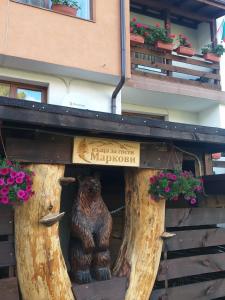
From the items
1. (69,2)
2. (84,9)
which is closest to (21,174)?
(69,2)

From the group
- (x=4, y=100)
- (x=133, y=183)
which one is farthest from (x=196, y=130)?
(x=4, y=100)

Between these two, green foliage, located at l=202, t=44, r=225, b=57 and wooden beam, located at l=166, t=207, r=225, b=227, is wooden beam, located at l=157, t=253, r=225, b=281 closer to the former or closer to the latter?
wooden beam, located at l=166, t=207, r=225, b=227

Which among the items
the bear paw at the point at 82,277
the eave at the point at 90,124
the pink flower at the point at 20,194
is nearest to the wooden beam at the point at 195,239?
the bear paw at the point at 82,277

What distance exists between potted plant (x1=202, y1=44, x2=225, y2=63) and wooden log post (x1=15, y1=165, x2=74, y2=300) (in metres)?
7.95

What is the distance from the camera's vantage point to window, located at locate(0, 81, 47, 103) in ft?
23.1

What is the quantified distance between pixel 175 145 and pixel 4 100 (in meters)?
2.31

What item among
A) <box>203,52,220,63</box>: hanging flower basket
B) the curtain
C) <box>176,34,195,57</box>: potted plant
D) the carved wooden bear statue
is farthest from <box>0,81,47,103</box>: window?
<box>203,52,220,63</box>: hanging flower basket

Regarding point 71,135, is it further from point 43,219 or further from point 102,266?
point 102,266

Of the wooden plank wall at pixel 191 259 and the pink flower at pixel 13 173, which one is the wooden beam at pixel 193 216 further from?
the pink flower at pixel 13 173

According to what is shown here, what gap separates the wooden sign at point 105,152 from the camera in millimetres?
3826

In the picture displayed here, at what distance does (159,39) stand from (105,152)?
20.2 ft

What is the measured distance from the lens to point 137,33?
9.10 meters

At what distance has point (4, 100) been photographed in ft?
10.3

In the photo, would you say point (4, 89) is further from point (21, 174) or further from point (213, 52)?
point (213, 52)
